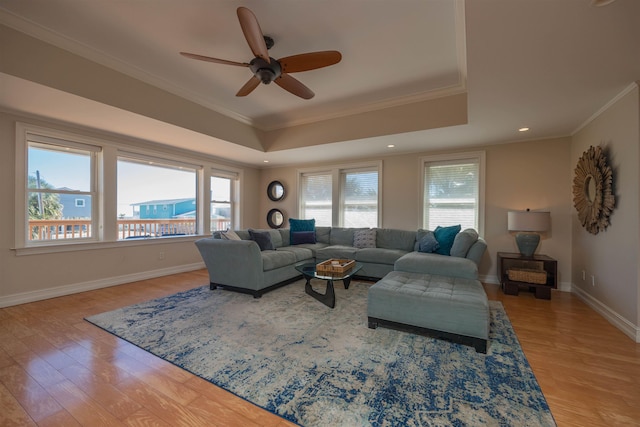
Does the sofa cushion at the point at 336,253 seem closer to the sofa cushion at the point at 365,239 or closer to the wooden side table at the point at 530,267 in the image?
the sofa cushion at the point at 365,239

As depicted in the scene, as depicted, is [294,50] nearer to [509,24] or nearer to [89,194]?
[509,24]

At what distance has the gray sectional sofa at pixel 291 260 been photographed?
3.29 m

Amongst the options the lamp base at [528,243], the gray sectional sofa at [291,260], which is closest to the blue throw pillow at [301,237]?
the gray sectional sofa at [291,260]

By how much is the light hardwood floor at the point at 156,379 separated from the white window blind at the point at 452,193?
2.04 metres

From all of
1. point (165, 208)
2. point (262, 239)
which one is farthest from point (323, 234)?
point (165, 208)

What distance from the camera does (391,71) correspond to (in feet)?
9.77

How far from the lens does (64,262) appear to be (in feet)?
11.6

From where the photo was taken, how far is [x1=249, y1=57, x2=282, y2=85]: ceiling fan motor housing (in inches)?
87.1

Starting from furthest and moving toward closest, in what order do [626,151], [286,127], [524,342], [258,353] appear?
[286,127] < [626,151] < [524,342] < [258,353]

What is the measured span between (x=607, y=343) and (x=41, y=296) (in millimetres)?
6215

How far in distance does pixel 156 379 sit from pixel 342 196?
4.52m

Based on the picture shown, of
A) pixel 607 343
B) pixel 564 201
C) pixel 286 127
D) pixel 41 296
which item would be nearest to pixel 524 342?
pixel 607 343

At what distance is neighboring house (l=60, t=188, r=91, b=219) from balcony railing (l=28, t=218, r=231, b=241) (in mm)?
76

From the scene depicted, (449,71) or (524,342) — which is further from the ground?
(449,71)
